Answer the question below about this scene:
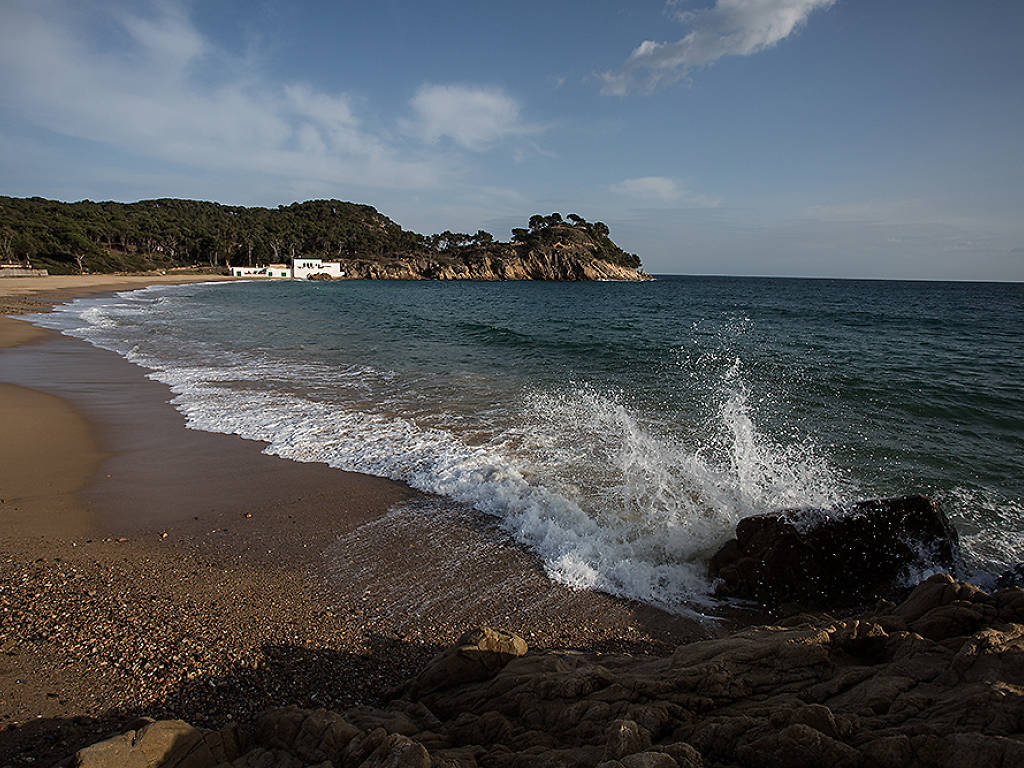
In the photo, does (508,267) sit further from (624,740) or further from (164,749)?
(624,740)

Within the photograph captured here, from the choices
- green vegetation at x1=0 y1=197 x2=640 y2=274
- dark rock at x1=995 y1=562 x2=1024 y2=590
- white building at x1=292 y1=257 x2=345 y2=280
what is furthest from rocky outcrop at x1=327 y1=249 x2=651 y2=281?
dark rock at x1=995 y1=562 x2=1024 y2=590

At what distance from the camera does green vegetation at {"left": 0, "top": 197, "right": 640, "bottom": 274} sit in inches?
3041

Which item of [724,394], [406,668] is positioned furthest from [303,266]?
[406,668]

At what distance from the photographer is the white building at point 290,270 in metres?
97.8

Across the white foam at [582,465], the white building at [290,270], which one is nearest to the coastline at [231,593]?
the white foam at [582,465]

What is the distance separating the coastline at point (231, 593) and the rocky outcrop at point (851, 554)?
3.95ft

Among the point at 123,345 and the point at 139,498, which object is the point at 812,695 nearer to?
the point at 139,498

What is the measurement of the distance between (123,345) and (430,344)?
12154mm

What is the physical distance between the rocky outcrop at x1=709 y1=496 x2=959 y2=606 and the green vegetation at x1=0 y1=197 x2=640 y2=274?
97829 mm

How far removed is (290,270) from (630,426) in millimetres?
108785

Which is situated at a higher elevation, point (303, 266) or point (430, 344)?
point (303, 266)

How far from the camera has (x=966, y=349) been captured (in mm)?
23172

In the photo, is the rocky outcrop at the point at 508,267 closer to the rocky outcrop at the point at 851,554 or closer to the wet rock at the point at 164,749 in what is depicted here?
the rocky outcrop at the point at 851,554

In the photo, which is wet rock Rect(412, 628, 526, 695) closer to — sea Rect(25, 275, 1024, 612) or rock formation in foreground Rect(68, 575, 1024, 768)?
rock formation in foreground Rect(68, 575, 1024, 768)
